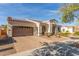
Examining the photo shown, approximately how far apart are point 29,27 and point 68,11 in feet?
1.40

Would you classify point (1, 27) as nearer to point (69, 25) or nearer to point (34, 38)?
point (34, 38)

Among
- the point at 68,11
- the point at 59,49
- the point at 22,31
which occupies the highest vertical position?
the point at 68,11

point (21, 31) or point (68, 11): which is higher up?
point (68, 11)

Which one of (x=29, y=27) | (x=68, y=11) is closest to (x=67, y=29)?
(x=68, y=11)

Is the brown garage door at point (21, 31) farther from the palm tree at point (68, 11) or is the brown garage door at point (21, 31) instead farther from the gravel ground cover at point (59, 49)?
the palm tree at point (68, 11)

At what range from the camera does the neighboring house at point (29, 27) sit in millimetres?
1888

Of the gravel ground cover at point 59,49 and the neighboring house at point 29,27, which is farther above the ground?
the neighboring house at point 29,27

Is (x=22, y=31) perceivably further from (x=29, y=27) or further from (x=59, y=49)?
(x=59, y=49)

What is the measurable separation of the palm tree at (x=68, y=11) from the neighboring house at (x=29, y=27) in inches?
5.2

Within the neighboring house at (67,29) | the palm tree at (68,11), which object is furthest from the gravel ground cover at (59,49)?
the palm tree at (68,11)

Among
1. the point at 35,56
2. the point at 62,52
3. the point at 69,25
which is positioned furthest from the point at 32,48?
the point at 69,25

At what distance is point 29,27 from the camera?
6.30ft

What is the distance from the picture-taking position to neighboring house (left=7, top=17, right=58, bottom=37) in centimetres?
189

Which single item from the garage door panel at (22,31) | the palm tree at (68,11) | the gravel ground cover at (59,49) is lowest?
the gravel ground cover at (59,49)
